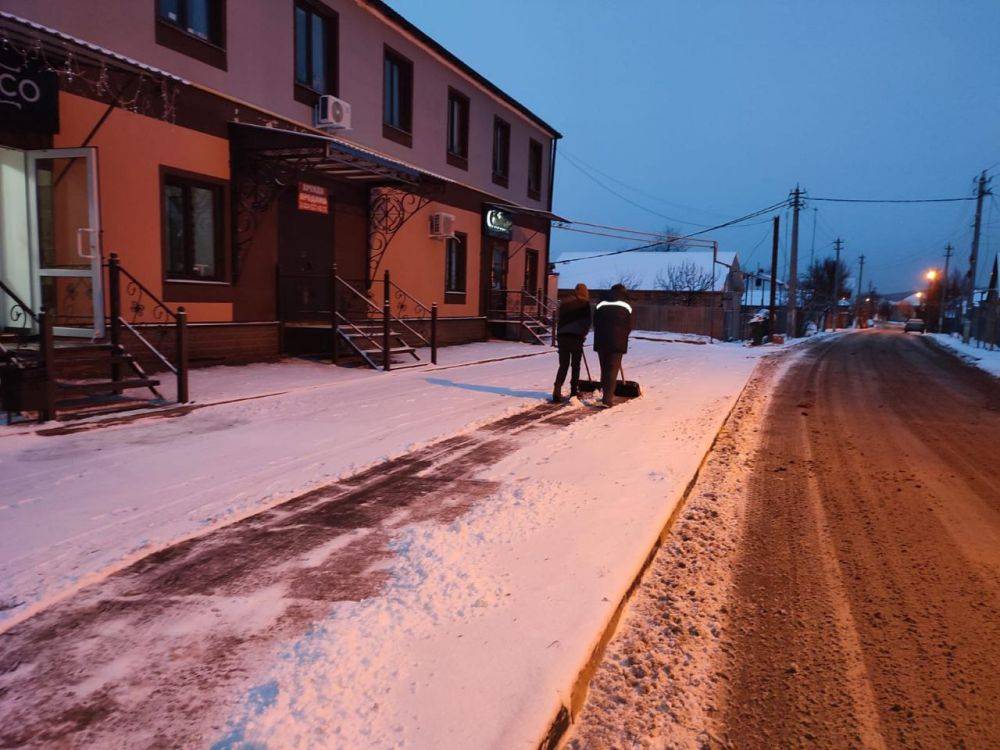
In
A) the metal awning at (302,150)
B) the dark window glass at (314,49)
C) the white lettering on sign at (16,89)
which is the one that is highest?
the dark window glass at (314,49)

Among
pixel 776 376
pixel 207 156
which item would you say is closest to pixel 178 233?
pixel 207 156

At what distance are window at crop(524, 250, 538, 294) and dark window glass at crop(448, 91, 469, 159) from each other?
5.52 metres

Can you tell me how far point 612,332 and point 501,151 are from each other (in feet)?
48.8

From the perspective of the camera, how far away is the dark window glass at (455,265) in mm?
19375

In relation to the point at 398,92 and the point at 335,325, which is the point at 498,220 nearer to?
the point at 398,92

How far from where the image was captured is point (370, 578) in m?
3.71

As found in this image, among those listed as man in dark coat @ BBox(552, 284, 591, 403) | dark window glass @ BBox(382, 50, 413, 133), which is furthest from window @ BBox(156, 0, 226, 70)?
man in dark coat @ BBox(552, 284, 591, 403)

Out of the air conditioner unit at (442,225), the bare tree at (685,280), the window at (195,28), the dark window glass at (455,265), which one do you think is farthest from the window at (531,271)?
the bare tree at (685,280)

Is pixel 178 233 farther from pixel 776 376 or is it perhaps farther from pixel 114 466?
pixel 776 376

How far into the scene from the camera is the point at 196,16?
35.9 ft

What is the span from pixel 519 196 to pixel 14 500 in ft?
67.2

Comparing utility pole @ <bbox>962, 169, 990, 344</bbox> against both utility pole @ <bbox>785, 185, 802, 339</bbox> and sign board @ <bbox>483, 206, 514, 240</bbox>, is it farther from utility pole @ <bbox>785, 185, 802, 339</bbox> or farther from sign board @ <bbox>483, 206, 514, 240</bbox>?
sign board @ <bbox>483, 206, 514, 240</bbox>

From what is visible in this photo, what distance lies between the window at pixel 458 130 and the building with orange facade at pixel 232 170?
6 centimetres

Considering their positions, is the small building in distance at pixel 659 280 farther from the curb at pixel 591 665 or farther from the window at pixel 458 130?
the curb at pixel 591 665
